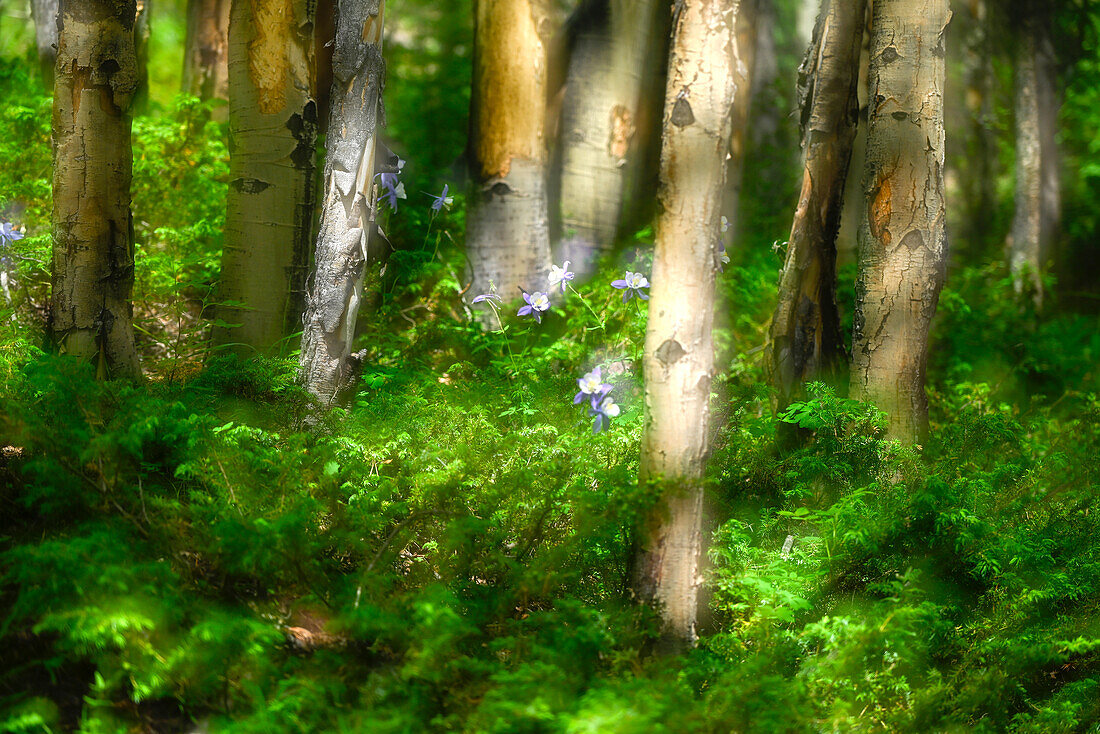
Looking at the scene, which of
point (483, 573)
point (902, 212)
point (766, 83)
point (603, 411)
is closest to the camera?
point (483, 573)

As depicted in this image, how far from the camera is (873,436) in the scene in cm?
360

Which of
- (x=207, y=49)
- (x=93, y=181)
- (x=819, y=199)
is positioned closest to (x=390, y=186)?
(x=93, y=181)

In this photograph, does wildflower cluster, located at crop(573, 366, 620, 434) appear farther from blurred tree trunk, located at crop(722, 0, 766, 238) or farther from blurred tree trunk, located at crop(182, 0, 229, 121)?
blurred tree trunk, located at crop(182, 0, 229, 121)

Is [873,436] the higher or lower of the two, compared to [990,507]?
higher

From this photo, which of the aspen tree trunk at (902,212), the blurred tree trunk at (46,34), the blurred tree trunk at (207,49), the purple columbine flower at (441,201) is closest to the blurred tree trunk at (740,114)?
the aspen tree trunk at (902,212)

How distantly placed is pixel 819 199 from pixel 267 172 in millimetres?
2925

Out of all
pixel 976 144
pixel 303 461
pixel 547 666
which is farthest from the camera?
pixel 976 144

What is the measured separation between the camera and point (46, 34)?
598cm

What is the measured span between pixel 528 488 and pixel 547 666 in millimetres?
951

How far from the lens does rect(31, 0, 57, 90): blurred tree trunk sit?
5930 mm

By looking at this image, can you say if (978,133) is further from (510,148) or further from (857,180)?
(510,148)

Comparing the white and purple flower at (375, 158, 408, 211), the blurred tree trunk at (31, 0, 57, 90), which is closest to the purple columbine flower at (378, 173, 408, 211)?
the white and purple flower at (375, 158, 408, 211)

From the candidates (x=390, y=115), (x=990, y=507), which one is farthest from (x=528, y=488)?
(x=390, y=115)

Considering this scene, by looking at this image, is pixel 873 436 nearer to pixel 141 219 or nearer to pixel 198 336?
pixel 198 336
